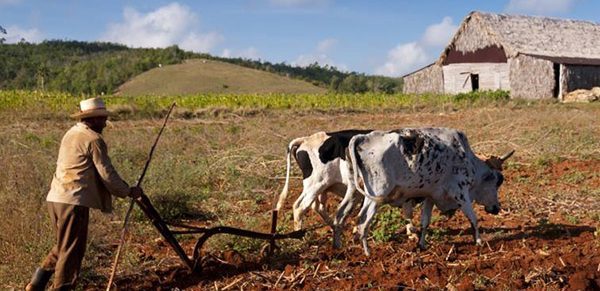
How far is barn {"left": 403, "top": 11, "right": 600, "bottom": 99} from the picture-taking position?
32.9m

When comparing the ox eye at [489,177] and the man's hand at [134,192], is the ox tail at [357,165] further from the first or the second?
the man's hand at [134,192]

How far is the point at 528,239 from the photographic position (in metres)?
7.65

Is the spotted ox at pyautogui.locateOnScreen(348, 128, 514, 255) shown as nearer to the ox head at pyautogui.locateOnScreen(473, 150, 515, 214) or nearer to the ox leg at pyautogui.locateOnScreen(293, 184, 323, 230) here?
the ox head at pyautogui.locateOnScreen(473, 150, 515, 214)

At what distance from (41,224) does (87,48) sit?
357 ft

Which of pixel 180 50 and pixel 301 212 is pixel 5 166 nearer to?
pixel 301 212

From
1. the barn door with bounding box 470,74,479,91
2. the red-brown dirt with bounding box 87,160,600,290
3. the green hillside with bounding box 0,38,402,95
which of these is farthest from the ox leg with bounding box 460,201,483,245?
the green hillside with bounding box 0,38,402,95

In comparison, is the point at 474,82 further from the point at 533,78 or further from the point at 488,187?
the point at 488,187

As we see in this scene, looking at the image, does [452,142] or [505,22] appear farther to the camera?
[505,22]

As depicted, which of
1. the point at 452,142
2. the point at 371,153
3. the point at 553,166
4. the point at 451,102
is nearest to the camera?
the point at 371,153

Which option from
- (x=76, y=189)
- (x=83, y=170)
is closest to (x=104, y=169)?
(x=83, y=170)

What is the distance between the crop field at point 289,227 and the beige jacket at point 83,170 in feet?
3.75

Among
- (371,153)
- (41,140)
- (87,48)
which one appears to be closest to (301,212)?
(371,153)

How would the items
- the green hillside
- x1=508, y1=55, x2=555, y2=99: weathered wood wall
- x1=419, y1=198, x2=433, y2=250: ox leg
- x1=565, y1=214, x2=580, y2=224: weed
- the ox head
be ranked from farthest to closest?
1. the green hillside
2. x1=508, y1=55, x2=555, y2=99: weathered wood wall
3. x1=565, y1=214, x2=580, y2=224: weed
4. the ox head
5. x1=419, y1=198, x2=433, y2=250: ox leg

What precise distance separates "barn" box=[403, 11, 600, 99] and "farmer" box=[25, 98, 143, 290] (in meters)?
30.3
